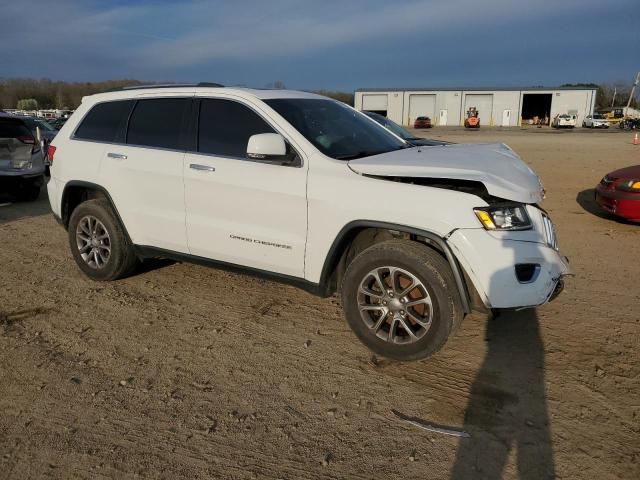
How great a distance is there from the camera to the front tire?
3.68 m

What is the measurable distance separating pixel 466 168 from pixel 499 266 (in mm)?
692

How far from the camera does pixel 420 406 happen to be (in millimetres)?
3400

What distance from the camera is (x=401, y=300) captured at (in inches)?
152

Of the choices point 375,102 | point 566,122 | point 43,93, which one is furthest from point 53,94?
point 566,122

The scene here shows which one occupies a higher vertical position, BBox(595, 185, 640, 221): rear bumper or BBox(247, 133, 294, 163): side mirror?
BBox(247, 133, 294, 163): side mirror

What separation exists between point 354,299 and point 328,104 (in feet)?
6.74

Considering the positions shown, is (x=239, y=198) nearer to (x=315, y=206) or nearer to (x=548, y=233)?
(x=315, y=206)

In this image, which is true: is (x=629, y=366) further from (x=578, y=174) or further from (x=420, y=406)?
(x=578, y=174)

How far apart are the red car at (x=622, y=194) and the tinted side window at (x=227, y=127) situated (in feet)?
19.2

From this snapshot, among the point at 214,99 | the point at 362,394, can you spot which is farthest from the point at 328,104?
the point at 362,394

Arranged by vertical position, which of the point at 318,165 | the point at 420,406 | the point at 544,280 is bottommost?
the point at 420,406

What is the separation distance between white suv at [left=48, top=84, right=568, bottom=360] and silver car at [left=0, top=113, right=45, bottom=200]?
216 inches

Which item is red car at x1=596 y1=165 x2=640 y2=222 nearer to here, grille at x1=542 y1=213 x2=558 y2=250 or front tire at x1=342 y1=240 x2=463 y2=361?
grille at x1=542 y1=213 x2=558 y2=250

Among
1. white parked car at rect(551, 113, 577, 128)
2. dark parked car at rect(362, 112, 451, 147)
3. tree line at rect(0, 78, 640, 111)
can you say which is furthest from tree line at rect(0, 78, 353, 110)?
dark parked car at rect(362, 112, 451, 147)
